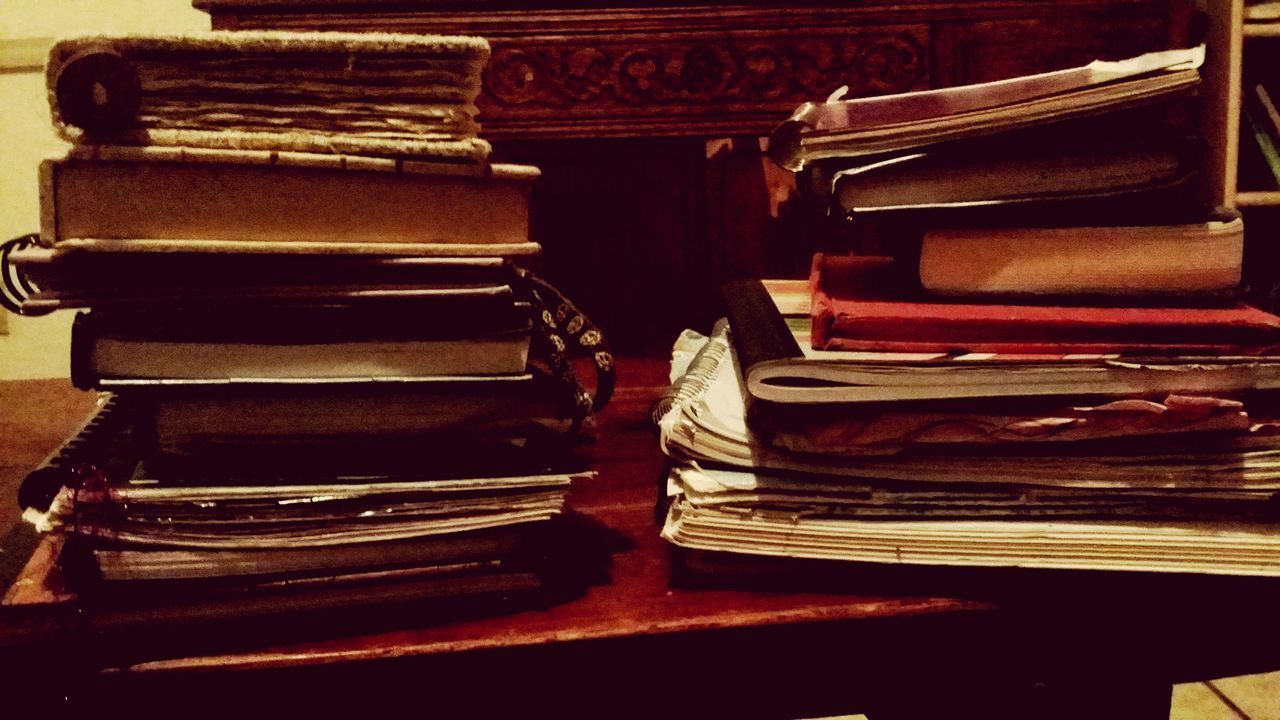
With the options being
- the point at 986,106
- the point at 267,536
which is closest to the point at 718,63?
the point at 986,106

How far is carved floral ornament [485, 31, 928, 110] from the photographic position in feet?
4.66

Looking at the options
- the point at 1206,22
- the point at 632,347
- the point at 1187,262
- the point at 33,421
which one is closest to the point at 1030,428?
the point at 1187,262

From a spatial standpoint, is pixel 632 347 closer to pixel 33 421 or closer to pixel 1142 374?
pixel 33 421

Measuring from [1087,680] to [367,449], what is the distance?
41cm

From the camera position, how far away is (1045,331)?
21.3 inches

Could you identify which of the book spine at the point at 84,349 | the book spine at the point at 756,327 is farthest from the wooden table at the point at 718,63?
the book spine at the point at 84,349

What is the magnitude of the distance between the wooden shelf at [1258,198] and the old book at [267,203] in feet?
6.47

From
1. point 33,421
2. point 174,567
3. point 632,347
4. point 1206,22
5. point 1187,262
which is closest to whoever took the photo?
point 174,567

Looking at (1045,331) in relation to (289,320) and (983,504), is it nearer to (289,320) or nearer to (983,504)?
(983,504)

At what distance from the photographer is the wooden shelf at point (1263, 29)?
6.38 ft

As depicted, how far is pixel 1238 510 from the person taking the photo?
0.52 m

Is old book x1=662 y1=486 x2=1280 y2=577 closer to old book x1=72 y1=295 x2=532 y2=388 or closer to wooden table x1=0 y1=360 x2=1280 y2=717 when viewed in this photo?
wooden table x1=0 y1=360 x2=1280 y2=717

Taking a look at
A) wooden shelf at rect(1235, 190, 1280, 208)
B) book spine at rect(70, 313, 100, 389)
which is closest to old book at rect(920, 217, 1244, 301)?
book spine at rect(70, 313, 100, 389)

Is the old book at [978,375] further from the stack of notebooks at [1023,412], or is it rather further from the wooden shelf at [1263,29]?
the wooden shelf at [1263,29]
